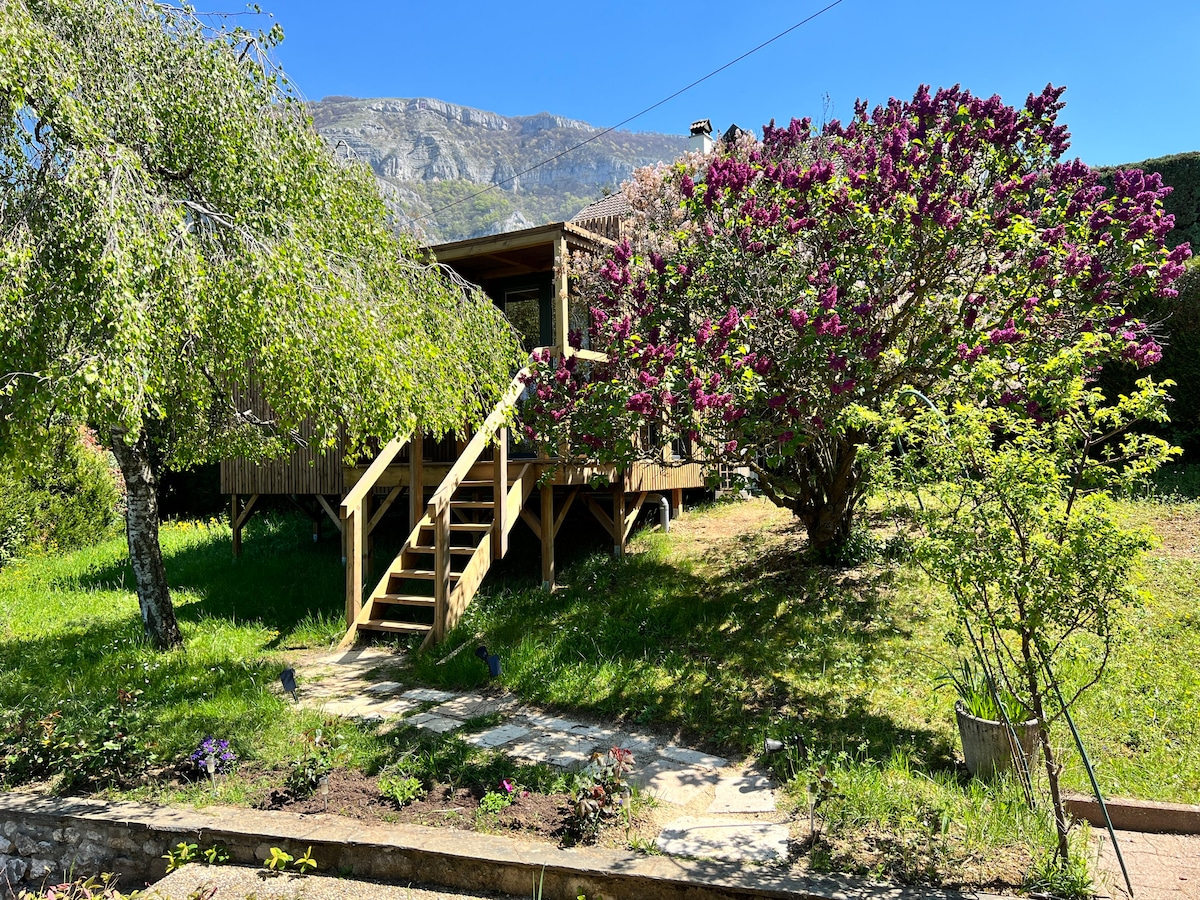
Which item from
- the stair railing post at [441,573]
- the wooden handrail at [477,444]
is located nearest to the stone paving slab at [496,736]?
the stair railing post at [441,573]

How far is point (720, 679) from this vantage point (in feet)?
18.2

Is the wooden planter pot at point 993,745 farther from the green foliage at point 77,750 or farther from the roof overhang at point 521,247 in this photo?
the roof overhang at point 521,247

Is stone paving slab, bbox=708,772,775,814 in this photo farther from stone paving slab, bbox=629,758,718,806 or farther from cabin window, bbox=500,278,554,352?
cabin window, bbox=500,278,554,352

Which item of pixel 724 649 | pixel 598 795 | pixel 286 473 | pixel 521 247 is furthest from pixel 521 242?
pixel 598 795

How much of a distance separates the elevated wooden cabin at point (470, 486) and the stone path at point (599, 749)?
0.98 m

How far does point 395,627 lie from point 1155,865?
19.1 ft

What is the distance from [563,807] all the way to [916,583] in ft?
13.9

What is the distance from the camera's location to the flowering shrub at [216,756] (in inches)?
162

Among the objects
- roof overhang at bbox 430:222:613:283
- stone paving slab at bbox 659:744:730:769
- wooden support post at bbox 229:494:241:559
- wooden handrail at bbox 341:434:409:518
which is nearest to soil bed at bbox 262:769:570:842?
stone paving slab at bbox 659:744:730:769

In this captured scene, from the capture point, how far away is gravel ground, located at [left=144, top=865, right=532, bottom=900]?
3178 millimetres

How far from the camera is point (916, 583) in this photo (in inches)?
263

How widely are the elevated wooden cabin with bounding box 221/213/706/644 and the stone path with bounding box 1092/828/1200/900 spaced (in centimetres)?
461

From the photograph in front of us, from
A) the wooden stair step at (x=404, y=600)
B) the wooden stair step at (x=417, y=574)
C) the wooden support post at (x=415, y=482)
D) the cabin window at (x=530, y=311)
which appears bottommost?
the wooden stair step at (x=404, y=600)

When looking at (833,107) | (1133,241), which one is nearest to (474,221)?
(833,107)
